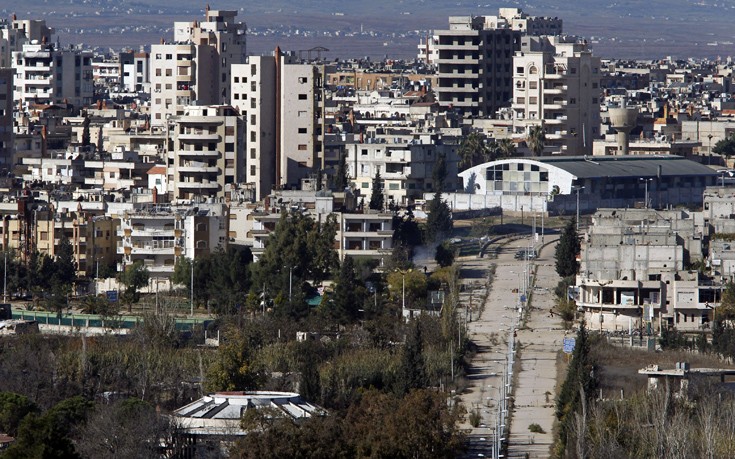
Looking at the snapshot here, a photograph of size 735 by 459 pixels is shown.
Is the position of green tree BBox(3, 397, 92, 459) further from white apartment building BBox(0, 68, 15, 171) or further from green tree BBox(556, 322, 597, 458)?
white apartment building BBox(0, 68, 15, 171)

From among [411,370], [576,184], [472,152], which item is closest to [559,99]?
[472,152]

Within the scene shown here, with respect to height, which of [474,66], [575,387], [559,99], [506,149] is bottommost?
[575,387]

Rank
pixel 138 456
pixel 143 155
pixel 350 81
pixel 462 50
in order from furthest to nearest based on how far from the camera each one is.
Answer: pixel 350 81, pixel 462 50, pixel 143 155, pixel 138 456

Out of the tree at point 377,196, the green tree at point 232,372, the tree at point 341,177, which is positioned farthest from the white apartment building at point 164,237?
the green tree at point 232,372

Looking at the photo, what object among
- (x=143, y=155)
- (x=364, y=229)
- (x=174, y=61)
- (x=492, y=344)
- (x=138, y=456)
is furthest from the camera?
(x=174, y=61)

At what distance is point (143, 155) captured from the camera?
9019 cm

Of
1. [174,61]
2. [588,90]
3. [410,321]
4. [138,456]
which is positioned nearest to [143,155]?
[174,61]

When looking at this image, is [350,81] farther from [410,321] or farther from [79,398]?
[79,398]

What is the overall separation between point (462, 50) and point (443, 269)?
46.5m

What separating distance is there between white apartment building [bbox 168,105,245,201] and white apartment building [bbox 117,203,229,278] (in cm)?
1214

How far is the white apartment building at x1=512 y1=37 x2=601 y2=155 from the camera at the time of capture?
102 metres

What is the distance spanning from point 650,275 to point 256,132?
29.1m

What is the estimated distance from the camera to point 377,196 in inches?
3051

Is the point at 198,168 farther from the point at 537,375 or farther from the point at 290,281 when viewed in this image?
A: the point at 537,375
